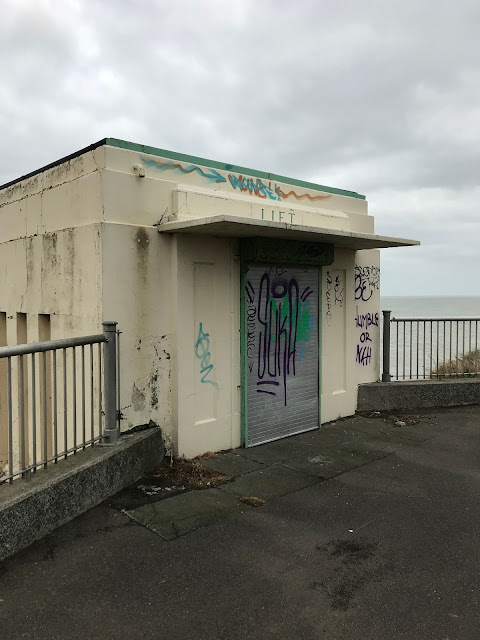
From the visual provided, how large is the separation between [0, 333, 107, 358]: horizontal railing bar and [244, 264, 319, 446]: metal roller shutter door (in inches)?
87.3

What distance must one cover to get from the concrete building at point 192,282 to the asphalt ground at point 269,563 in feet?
3.66

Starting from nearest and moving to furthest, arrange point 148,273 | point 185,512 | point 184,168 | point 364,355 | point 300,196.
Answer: point 185,512 → point 148,273 → point 184,168 → point 300,196 → point 364,355

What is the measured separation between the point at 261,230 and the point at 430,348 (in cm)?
494

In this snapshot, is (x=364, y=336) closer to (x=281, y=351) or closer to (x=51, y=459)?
(x=281, y=351)

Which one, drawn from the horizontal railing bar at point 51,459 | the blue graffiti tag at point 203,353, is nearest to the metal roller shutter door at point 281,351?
the blue graffiti tag at point 203,353

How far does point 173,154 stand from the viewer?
5793 mm

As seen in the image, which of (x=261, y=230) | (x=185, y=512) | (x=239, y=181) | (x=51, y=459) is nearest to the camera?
(x=51, y=459)

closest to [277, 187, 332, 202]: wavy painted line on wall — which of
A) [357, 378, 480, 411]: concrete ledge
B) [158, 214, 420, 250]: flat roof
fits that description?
[158, 214, 420, 250]: flat roof

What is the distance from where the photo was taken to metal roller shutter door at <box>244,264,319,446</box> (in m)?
6.40

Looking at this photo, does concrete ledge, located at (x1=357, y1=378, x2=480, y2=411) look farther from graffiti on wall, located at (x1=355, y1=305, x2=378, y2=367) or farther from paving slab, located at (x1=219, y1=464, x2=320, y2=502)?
paving slab, located at (x1=219, y1=464, x2=320, y2=502)

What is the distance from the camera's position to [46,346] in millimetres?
4016

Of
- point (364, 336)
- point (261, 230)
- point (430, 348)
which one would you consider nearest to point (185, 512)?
point (261, 230)

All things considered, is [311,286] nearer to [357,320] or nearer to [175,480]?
[357,320]

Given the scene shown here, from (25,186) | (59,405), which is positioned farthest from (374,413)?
(25,186)
